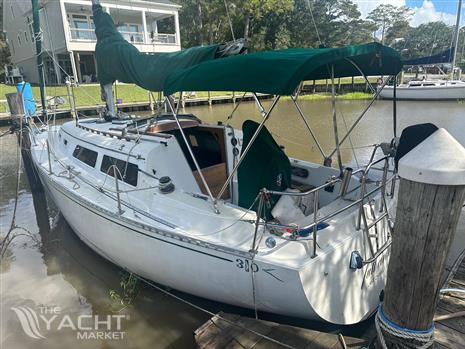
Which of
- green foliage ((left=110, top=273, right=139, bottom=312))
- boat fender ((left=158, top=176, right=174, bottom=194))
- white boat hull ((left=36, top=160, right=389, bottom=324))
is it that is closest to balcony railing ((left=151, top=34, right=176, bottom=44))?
boat fender ((left=158, top=176, right=174, bottom=194))

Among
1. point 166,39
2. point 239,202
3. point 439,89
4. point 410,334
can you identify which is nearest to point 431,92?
point 439,89

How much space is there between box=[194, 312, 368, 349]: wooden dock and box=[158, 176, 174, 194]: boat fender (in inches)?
68.1

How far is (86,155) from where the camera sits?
6.21 metres

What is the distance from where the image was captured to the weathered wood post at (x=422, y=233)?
78.8 inches

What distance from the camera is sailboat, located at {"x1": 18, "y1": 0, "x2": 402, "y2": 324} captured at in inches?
127

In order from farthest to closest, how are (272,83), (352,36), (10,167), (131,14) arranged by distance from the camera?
1. (352,36)
2. (131,14)
3. (10,167)
4. (272,83)

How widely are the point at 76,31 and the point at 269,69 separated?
28.2 metres

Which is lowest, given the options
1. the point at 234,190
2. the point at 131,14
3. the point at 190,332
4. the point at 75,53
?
the point at 190,332

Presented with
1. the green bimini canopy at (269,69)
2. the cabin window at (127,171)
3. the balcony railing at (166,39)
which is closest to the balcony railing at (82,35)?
the balcony railing at (166,39)

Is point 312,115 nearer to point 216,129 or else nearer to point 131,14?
point 216,129

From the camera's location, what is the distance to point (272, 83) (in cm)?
308

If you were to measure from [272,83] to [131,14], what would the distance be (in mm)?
29541

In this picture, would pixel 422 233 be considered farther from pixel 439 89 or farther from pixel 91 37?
pixel 91 37

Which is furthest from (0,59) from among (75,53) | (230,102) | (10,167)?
(10,167)
